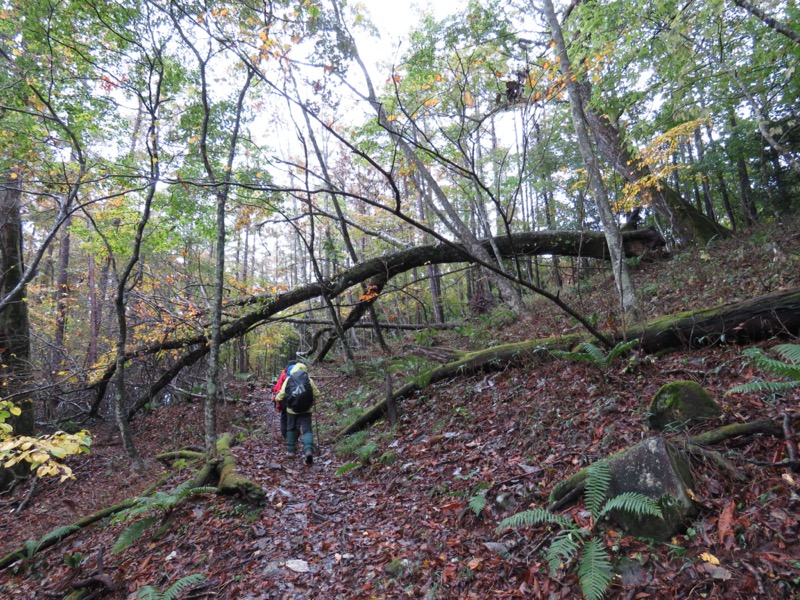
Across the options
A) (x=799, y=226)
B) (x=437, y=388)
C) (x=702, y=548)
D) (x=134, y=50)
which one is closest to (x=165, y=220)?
(x=134, y=50)

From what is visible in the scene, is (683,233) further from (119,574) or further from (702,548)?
(119,574)

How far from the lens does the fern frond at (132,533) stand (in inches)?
193

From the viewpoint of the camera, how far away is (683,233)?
11.9 metres

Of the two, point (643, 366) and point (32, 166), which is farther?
point (32, 166)

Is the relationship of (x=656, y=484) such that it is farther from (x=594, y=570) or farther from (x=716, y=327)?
(x=716, y=327)

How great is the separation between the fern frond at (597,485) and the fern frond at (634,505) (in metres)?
0.08

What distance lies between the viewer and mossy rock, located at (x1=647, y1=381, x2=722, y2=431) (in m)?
3.91

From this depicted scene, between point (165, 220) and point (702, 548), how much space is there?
38.5 feet

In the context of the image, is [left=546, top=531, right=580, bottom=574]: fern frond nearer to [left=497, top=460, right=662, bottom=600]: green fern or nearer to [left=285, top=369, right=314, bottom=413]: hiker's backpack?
[left=497, top=460, right=662, bottom=600]: green fern

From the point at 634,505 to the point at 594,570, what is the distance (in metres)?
0.60

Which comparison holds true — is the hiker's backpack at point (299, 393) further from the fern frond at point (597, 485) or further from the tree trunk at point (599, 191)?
the tree trunk at point (599, 191)

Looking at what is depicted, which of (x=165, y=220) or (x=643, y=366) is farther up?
(x=165, y=220)

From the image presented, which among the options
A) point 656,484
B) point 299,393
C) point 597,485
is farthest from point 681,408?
point 299,393

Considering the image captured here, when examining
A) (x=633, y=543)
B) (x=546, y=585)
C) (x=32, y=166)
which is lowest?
(x=546, y=585)
